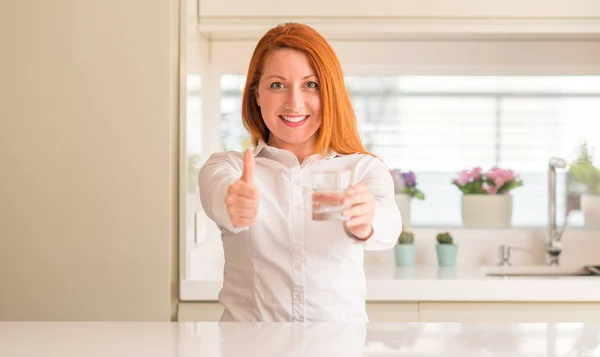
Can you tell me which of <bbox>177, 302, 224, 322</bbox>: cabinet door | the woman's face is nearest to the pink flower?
<bbox>177, 302, 224, 322</bbox>: cabinet door

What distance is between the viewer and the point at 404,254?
2893 mm

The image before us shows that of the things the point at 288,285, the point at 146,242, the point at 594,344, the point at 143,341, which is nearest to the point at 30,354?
the point at 143,341

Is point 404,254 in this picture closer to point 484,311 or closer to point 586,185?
point 484,311

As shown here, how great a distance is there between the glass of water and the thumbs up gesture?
13 centimetres

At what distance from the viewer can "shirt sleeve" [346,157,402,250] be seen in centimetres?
148

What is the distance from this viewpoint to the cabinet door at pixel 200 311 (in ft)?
7.98

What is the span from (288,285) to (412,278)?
1.02 metres

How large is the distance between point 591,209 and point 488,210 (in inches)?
15.7

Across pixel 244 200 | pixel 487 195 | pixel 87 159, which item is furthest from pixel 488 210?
pixel 244 200

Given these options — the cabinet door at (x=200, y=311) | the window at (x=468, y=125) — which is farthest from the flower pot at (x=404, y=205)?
the cabinet door at (x=200, y=311)

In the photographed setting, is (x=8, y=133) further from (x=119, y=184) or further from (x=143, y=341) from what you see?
(x=143, y=341)

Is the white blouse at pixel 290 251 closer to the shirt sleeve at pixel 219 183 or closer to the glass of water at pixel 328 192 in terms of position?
the shirt sleeve at pixel 219 183

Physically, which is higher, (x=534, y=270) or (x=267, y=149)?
(x=267, y=149)

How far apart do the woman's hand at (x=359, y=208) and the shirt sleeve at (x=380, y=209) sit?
47mm
